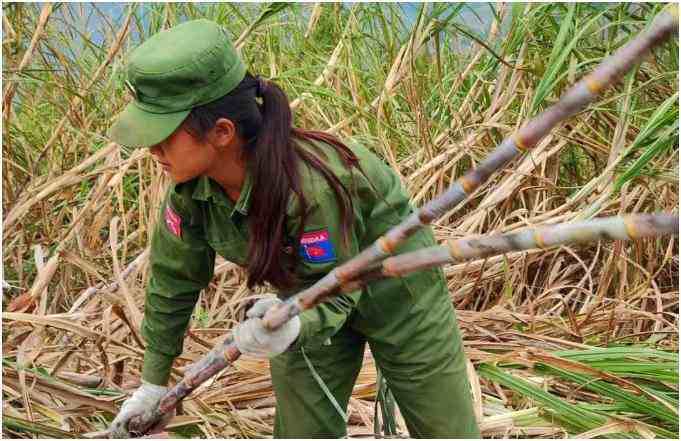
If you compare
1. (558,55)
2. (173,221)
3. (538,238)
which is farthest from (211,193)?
(558,55)

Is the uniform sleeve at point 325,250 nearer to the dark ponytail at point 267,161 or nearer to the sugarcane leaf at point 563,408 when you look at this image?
the dark ponytail at point 267,161

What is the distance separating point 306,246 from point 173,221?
30cm

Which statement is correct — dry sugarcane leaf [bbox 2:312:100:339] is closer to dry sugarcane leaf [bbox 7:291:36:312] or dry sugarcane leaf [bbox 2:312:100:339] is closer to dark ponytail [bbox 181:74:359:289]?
dry sugarcane leaf [bbox 7:291:36:312]

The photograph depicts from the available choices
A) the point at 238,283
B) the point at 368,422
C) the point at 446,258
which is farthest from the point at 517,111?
the point at 446,258

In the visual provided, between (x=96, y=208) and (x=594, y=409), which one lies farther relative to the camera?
(x=96, y=208)

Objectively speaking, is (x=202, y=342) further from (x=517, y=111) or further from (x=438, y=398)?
(x=517, y=111)

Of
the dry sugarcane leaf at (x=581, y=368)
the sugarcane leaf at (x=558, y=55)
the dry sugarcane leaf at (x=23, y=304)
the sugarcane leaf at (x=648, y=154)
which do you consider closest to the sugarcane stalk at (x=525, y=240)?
the dry sugarcane leaf at (x=581, y=368)

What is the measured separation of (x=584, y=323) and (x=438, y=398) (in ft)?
3.23

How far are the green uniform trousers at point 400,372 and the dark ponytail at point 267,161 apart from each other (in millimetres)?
239

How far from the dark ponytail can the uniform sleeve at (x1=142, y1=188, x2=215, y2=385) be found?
164mm

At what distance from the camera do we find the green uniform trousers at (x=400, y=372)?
1.95 m

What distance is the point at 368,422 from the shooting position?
2.38 m

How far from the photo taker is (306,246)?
5.75 feet

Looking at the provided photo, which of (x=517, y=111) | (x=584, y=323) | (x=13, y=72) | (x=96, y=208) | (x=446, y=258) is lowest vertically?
(x=446, y=258)
